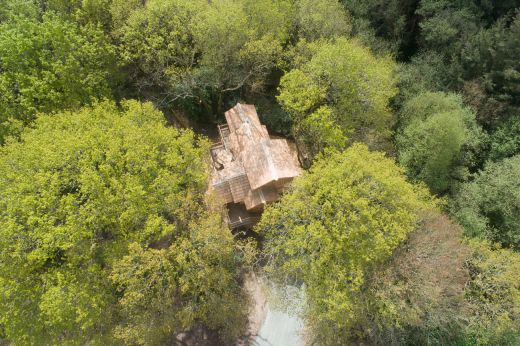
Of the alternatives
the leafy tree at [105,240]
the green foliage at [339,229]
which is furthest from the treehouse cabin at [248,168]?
the leafy tree at [105,240]

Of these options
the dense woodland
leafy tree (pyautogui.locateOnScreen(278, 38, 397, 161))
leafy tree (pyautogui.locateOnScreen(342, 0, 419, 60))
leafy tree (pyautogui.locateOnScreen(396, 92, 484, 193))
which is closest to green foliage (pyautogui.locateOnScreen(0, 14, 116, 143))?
the dense woodland

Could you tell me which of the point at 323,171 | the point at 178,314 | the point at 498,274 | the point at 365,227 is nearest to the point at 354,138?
the point at 323,171

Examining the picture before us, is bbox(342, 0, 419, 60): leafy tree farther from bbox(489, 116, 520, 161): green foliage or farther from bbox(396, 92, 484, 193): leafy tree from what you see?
bbox(489, 116, 520, 161): green foliage

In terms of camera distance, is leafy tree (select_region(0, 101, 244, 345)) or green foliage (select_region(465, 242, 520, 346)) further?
green foliage (select_region(465, 242, 520, 346))

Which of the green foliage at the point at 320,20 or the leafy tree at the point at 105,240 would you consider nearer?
the leafy tree at the point at 105,240

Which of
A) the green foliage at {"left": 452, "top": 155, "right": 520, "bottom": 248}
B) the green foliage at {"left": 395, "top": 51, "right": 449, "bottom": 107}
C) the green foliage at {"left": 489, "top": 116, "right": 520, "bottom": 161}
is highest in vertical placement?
the green foliage at {"left": 395, "top": 51, "right": 449, "bottom": 107}

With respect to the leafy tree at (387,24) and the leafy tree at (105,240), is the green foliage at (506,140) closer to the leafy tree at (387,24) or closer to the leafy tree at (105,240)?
the leafy tree at (387,24)
